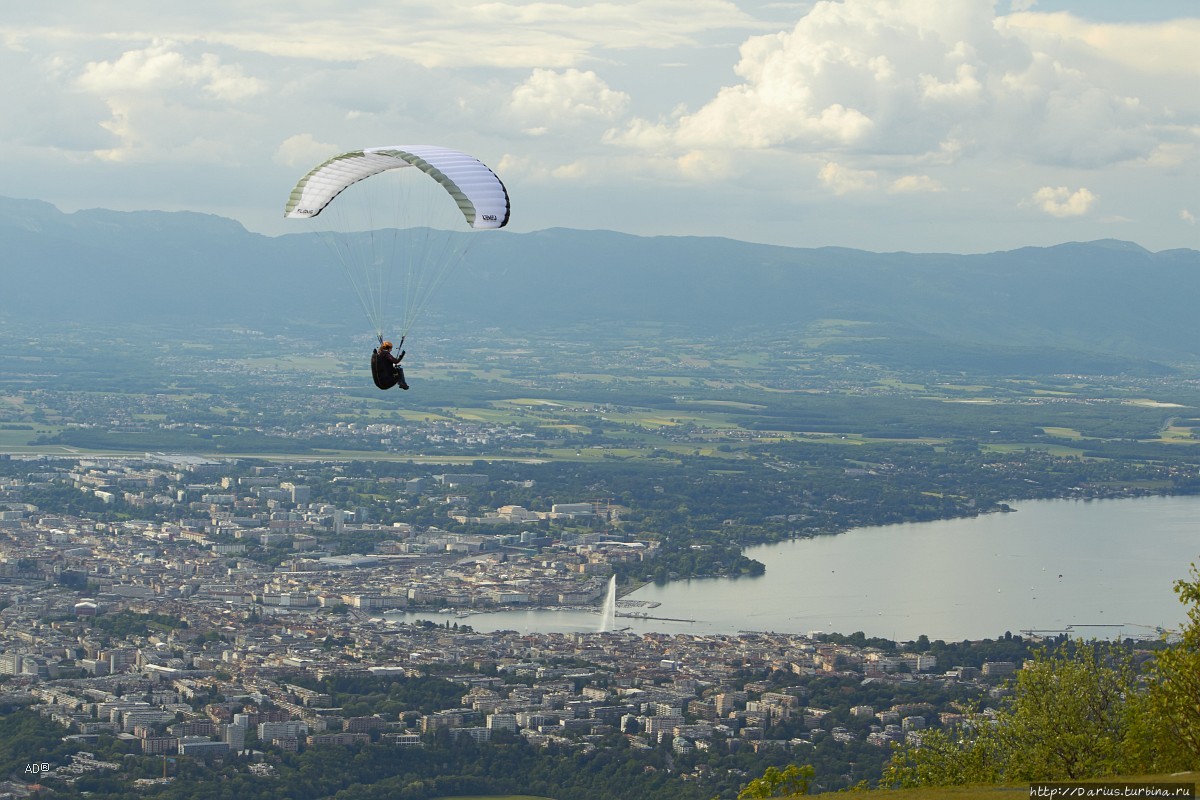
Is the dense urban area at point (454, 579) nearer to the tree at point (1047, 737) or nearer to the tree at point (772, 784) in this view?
the tree at point (1047, 737)

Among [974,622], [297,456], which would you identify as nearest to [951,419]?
[297,456]

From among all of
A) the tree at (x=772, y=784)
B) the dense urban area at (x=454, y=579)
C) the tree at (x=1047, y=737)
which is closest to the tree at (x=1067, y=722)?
the tree at (x=1047, y=737)

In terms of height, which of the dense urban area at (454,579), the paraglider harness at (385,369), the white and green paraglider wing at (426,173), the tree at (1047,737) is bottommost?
the dense urban area at (454,579)

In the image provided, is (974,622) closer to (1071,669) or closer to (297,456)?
(1071,669)

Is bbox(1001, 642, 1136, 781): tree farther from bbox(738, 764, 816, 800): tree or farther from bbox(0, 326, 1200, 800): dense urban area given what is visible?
bbox(0, 326, 1200, 800): dense urban area

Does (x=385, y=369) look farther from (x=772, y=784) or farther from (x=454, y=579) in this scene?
(x=454, y=579)

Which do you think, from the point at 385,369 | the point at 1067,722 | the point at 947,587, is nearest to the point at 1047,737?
the point at 1067,722
